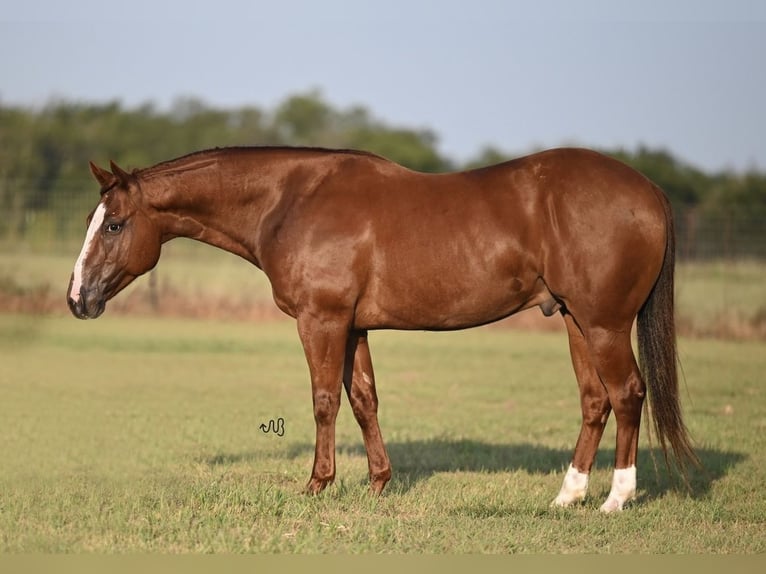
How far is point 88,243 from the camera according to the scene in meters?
6.88

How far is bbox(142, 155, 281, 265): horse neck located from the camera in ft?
23.0

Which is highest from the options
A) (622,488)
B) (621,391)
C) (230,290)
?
(230,290)

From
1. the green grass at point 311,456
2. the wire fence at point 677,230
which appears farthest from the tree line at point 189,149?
the green grass at point 311,456

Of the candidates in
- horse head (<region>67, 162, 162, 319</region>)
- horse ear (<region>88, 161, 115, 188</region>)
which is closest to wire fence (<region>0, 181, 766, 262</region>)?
horse head (<region>67, 162, 162, 319</region>)

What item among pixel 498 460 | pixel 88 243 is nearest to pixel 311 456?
pixel 498 460

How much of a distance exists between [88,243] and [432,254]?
2.38 meters

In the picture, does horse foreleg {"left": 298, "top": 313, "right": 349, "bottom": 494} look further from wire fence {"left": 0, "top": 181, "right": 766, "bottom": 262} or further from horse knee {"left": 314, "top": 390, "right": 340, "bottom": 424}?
wire fence {"left": 0, "top": 181, "right": 766, "bottom": 262}

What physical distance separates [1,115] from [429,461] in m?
37.0

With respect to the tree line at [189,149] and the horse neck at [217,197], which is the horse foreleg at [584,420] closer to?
the horse neck at [217,197]

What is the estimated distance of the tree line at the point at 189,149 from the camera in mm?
25453

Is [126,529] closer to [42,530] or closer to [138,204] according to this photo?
[42,530]

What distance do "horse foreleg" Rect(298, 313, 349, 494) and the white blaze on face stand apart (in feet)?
5.06

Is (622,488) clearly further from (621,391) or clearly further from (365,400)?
(365,400)

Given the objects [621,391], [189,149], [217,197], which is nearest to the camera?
[621,391]
